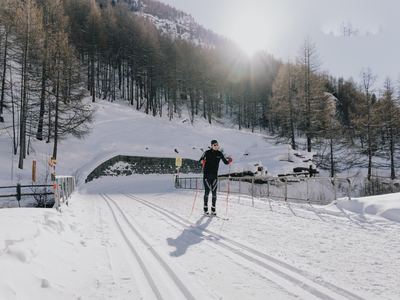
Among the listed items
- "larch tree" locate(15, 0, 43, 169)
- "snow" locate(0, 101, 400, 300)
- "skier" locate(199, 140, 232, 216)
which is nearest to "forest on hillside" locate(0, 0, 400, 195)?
"larch tree" locate(15, 0, 43, 169)

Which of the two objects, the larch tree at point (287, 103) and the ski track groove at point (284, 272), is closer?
the ski track groove at point (284, 272)

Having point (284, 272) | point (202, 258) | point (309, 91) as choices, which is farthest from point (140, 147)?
point (284, 272)

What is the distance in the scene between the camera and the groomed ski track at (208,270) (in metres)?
2.79

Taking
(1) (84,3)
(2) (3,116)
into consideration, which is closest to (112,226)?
(2) (3,116)

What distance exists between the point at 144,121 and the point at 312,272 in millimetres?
38936

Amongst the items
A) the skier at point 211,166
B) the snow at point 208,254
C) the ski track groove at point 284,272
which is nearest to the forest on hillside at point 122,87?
the skier at point 211,166

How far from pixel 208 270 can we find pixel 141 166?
1130 inches

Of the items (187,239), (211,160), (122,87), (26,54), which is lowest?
(187,239)

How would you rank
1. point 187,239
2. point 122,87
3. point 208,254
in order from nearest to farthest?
1. point 208,254
2. point 187,239
3. point 122,87

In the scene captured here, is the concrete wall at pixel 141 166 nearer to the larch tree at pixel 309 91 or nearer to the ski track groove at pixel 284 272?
the larch tree at pixel 309 91

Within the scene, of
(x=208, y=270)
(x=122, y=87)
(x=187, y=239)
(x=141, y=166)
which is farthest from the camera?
(x=122, y=87)

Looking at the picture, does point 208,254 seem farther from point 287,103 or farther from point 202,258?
point 287,103

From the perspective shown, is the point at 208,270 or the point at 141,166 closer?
the point at 208,270

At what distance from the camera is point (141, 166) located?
31141 mm
